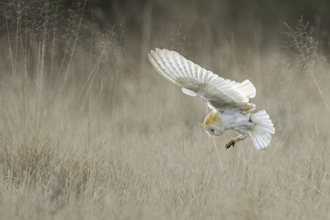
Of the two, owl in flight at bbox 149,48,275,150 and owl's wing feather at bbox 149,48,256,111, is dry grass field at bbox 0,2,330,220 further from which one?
owl's wing feather at bbox 149,48,256,111

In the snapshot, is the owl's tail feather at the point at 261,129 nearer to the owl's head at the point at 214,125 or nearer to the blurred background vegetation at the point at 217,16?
the owl's head at the point at 214,125

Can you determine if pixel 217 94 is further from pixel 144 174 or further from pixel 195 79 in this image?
pixel 144 174

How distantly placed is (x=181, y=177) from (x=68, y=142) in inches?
35.3

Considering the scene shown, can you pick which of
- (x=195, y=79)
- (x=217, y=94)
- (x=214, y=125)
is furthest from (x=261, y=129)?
(x=195, y=79)

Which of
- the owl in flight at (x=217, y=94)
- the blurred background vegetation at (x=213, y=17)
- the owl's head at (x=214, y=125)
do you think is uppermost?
the blurred background vegetation at (x=213, y=17)

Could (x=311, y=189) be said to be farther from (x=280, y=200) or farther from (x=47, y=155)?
(x=47, y=155)

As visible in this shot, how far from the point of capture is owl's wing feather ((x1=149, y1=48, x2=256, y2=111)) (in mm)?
3211

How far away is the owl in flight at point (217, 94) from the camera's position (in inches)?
127

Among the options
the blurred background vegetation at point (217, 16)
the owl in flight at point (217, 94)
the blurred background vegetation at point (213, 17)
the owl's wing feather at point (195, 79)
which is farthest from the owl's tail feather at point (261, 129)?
the blurred background vegetation at point (217, 16)

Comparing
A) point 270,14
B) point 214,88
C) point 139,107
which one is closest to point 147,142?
point 214,88

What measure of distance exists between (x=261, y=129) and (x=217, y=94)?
417mm

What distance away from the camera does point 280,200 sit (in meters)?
3.31

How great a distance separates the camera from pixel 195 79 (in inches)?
129

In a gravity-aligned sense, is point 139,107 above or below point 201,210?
above
